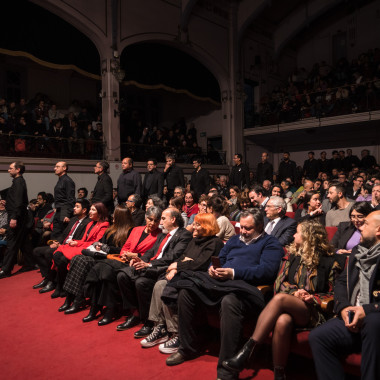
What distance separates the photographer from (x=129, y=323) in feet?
10.5

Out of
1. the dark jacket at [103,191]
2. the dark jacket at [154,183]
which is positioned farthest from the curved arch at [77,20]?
the dark jacket at [103,191]

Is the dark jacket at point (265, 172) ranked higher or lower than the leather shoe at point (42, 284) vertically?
higher

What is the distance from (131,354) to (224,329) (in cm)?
84

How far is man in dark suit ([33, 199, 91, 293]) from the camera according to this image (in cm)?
428

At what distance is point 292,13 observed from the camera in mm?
13117

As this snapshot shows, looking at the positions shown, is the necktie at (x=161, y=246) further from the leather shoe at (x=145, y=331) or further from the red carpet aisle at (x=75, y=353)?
the red carpet aisle at (x=75, y=353)

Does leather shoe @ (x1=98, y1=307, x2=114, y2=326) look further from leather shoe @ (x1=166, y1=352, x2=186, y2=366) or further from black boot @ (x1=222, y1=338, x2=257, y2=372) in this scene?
black boot @ (x1=222, y1=338, x2=257, y2=372)

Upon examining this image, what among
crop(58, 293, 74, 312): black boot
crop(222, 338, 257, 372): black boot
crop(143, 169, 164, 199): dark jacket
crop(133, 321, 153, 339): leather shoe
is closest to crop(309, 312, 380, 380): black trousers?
crop(222, 338, 257, 372): black boot

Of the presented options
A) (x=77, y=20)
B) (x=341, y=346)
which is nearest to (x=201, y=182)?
(x=341, y=346)

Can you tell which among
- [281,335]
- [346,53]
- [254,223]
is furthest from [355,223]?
[346,53]

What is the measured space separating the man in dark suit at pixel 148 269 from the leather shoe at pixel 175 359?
1.63 ft

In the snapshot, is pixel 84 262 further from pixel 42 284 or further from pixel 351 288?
pixel 351 288

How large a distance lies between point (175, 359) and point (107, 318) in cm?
102

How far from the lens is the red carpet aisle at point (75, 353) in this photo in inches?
95.9
